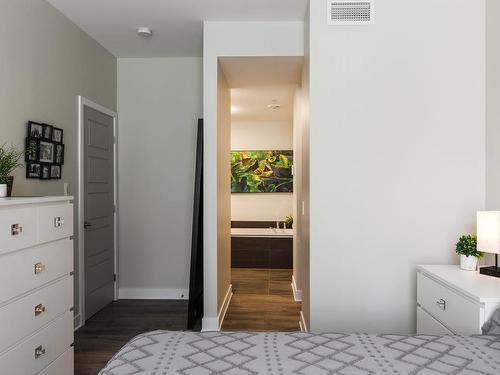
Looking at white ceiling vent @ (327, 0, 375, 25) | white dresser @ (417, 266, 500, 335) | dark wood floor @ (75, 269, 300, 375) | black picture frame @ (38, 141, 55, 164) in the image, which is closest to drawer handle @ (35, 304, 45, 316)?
dark wood floor @ (75, 269, 300, 375)

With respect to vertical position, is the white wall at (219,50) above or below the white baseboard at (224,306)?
above

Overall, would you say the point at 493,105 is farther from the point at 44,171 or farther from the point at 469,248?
the point at 44,171

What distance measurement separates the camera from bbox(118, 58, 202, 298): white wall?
429 cm

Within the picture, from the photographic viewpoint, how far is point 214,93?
10.9 feet

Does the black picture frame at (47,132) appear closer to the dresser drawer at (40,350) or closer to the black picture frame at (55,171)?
the black picture frame at (55,171)

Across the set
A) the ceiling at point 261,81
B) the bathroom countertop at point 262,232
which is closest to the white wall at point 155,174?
the ceiling at point 261,81

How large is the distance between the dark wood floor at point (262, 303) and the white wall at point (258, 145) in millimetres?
1394

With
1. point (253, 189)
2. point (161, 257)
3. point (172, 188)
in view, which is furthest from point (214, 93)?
point (253, 189)

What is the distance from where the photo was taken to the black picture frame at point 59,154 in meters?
3.04

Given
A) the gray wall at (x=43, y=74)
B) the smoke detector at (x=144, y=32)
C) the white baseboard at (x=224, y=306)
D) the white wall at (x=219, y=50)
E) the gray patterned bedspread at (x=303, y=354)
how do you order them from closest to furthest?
the gray patterned bedspread at (x=303, y=354) → the gray wall at (x=43, y=74) → the white wall at (x=219, y=50) → the smoke detector at (x=144, y=32) → the white baseboard at (x=224, y=306)

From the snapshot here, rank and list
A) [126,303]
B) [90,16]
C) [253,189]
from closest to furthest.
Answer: [90,16] → [126,303] → [253,189]

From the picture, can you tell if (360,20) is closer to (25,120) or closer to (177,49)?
(177,49)

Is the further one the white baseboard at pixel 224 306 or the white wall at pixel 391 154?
the white baseboard at pixel 224 306

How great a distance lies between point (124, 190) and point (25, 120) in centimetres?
172
